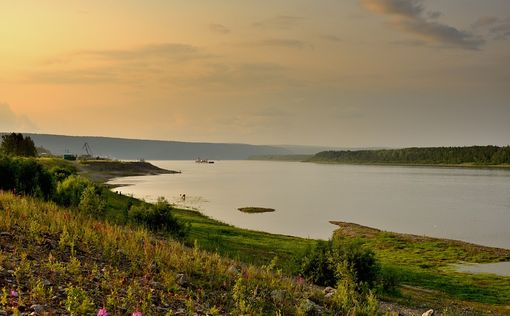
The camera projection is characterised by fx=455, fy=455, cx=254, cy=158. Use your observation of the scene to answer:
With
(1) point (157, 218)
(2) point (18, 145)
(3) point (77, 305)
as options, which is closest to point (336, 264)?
(1) point (157, 218)

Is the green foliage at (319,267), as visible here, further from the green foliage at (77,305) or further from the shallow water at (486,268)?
the shallow water at (486,268)

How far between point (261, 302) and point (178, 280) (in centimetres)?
237

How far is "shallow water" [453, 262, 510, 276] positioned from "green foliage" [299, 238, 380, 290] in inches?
844

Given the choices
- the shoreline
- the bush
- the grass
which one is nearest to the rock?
the shoreline

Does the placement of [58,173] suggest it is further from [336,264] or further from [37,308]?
[37,308]

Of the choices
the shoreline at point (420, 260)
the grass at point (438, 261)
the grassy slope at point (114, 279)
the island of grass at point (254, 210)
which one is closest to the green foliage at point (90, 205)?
the shoreline at point (420, 260)

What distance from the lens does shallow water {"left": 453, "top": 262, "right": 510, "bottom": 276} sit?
38219mm

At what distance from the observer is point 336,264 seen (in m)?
20.2

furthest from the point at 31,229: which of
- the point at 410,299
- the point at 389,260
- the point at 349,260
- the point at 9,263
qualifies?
the point at 389,260

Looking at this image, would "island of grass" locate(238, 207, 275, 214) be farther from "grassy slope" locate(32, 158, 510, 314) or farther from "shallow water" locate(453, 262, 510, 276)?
"shallow water" locate(453, 262, 510, 276)

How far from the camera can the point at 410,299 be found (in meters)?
20.4

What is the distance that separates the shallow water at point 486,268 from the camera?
38.2m

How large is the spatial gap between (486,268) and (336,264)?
2624cm

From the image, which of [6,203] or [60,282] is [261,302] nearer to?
[60,282]
